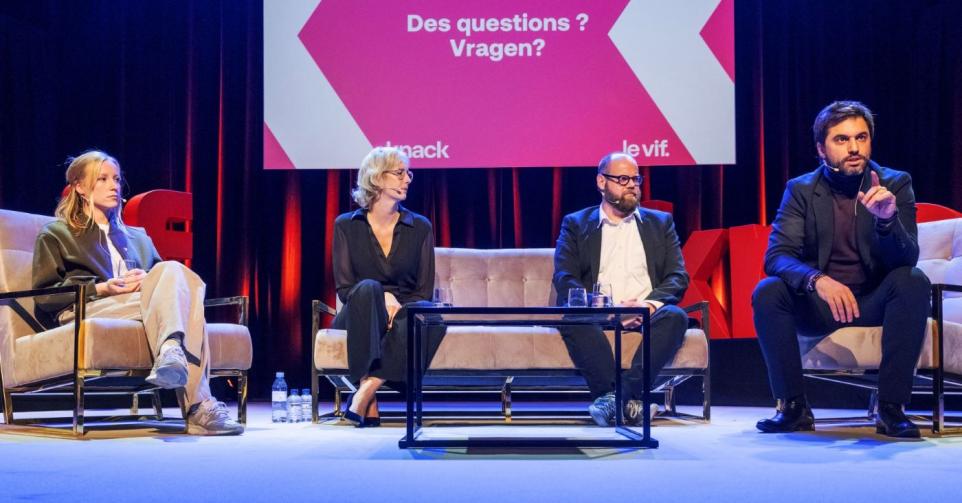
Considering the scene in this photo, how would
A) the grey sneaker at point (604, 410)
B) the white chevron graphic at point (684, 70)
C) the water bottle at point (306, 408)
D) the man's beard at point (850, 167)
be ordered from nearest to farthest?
the man's beard at point (850, 167) → the grey sneaker at point (604, 410) → the water bottle at point (306, 408) → the white chevron graphic at point (684, 70)

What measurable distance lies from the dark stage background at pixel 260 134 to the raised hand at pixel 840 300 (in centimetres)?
240

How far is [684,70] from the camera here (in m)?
5.28

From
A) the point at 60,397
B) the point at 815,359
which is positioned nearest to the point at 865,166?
the point at 815,359

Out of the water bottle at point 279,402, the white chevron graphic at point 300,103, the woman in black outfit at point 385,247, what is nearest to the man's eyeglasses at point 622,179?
the woman in black outfit at point 385,247

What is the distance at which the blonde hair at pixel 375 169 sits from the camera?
13.6ft

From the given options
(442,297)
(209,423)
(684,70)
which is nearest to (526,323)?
(442,297)

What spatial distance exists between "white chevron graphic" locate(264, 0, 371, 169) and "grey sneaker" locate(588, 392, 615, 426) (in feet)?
7.25

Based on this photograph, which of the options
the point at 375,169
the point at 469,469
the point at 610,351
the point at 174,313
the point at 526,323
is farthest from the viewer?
the point at 375,169

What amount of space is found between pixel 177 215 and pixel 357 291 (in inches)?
79.6

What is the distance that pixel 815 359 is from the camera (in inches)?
132

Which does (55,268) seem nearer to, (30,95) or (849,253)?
(30,95)

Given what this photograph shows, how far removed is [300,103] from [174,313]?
2.32 m

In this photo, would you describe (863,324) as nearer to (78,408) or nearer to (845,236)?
(845,236)

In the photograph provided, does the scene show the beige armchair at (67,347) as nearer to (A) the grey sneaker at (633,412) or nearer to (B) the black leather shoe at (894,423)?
(A) the grey sneaker at (633,412)
